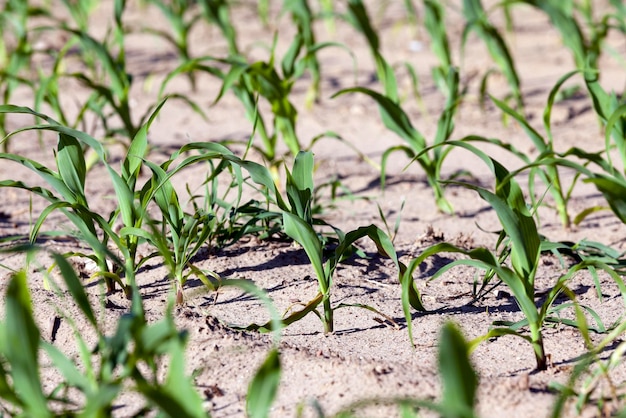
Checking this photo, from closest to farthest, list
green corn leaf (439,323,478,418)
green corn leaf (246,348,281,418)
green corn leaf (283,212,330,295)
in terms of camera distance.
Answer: green corn leaf (439,323,478,418) → green corn leaf (246,348,281,418) → green corn leaf (283,212,330,295)

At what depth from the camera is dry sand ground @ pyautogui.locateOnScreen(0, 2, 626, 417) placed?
1879 millimetres

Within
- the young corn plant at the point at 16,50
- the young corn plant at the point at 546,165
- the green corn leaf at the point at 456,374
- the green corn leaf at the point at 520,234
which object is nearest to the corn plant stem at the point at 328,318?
the green corn leaf at the point at 520,234

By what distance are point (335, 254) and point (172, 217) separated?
0.42m

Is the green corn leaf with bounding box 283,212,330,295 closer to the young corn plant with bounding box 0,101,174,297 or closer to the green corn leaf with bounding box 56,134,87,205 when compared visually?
the young corn plant with bounding box 0,101,174,297

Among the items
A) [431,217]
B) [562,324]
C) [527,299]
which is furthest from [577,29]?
[527,299]

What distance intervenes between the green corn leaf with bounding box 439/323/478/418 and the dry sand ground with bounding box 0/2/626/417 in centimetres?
51

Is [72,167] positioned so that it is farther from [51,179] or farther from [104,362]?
[104,362]

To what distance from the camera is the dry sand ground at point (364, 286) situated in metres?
1.88

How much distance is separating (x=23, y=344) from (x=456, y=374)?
0.65 meters

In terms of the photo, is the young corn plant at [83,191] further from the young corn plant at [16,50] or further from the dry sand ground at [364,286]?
the young corn plant at [16,50]

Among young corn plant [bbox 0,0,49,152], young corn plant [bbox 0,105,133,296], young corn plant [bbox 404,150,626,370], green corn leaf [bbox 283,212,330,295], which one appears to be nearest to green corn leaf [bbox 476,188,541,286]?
young corn plant [bbox 404,150,626,370]

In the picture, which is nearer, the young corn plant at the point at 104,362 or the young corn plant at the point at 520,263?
the young corn plant at the point at 104,362

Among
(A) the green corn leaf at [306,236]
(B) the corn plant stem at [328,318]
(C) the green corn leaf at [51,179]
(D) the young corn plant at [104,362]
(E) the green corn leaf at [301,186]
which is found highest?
(C) the green corn leaf at [51,179]

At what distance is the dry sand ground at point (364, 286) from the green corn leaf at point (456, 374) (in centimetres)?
51
